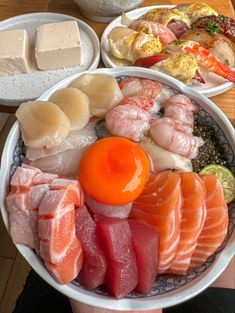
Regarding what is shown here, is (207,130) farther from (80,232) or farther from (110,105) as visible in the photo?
(80,232)

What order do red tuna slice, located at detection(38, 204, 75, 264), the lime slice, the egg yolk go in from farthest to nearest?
1. the lime slice
2. the egg yolk
3. red tuna slice, located at detection(38, 204, 75, 264)

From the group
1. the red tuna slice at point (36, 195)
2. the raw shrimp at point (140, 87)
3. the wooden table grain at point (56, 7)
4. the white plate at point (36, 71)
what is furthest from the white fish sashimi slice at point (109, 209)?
the wooden table grain at point (56, 7)

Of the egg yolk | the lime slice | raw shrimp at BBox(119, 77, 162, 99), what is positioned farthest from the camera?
raw shrimp at BBox(119, 77, 162, 99)

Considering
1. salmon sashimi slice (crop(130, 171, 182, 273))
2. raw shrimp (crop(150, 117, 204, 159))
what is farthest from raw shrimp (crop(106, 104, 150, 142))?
salmon sashimi slice (crop(130, 171, 182, 273))

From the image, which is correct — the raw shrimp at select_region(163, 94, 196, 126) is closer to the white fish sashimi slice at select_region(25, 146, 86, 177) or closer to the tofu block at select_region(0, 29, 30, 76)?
the white fish sashimi slice at select_region(25, 146, 86, 177)

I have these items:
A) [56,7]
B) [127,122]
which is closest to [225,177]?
[127,122]

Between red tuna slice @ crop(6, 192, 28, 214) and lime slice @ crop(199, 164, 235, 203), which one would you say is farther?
lime slice @ crop(199, 164, 235, 203)
